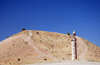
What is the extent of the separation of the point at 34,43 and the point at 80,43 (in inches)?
692

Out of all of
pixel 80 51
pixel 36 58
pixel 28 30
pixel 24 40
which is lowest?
pixel 36 58

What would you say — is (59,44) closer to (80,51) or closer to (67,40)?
(67,40)

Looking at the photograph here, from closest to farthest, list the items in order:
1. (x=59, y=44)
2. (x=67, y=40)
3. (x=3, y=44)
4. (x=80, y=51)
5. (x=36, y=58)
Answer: (x=36, y=58) < (x=3, y=44) < (x=80, y=51) < (x=59, y=44) < (x=67, y=40)

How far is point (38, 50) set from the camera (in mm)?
38188

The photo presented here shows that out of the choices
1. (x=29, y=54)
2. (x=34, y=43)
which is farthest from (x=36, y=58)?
(x=34, y=43)

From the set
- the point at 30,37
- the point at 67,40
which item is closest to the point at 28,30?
the point at 30,37

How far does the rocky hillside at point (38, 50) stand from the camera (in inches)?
1314

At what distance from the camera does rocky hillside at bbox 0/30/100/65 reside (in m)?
33.4

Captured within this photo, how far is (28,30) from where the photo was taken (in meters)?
50.3

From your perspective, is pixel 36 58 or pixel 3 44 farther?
pixel 3 44

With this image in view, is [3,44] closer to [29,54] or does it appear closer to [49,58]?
[29,54]

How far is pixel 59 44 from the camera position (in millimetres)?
46125

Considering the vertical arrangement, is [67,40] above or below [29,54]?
above

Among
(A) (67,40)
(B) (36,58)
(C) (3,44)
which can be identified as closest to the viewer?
(B) (36,58)
